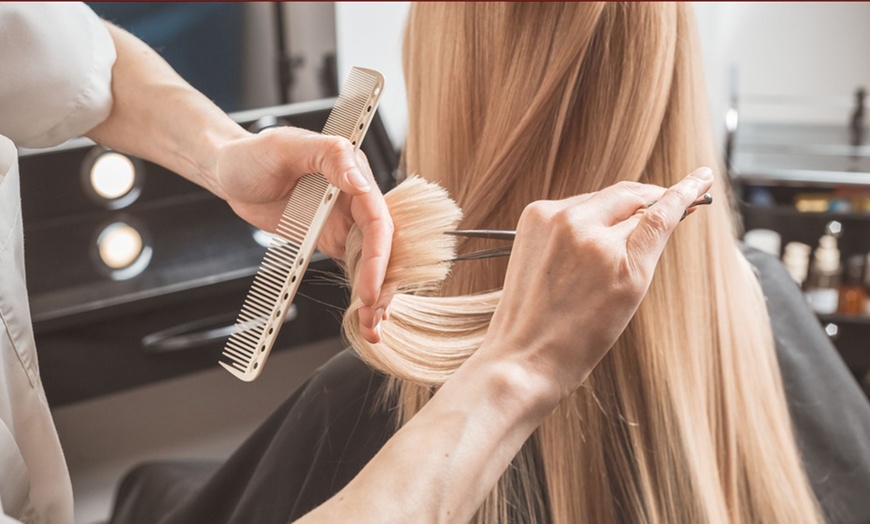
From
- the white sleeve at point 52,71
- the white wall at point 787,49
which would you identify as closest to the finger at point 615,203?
the white sleeve at point 52,71

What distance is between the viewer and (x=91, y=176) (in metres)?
1.69

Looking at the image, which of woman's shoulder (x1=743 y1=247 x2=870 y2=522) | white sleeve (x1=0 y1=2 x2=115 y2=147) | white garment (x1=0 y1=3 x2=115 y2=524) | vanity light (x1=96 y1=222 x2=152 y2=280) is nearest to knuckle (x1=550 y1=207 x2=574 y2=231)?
white garment (x1=0 y1=3 x2=115 y2=524)

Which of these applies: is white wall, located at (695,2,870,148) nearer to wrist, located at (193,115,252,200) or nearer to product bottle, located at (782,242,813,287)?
product bottle, located at (782,242,813,287)

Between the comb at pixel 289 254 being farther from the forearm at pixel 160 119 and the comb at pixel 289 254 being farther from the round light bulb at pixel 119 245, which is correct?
the round light bulb at pixel 119 245

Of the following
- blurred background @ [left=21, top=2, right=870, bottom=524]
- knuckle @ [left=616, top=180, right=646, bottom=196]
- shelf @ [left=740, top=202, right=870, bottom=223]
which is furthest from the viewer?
shelf @ [left=740, top=202, right=870, bottom=223]

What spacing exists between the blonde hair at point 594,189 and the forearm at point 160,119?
265mm

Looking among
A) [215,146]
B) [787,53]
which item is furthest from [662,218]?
[787,53]

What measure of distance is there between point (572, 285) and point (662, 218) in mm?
83

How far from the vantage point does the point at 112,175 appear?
1719 mm

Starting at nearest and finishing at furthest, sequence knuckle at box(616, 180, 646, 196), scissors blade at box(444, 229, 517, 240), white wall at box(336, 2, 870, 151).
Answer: knuckle at box(616, 180, 646, 196) → scissors blade at box(444, 229, 517, 240) → white wall at box(336, 2, 870, 151)

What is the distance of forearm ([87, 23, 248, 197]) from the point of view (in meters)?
0.93

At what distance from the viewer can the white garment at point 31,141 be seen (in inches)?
26.2

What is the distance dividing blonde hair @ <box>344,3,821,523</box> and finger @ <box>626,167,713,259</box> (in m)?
0.25

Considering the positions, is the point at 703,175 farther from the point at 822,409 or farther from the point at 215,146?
the point at 822,409
